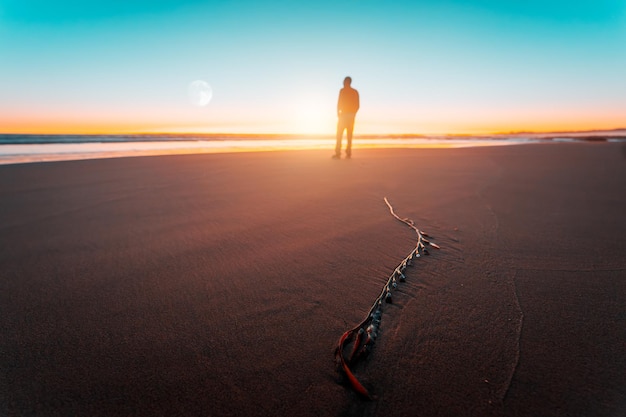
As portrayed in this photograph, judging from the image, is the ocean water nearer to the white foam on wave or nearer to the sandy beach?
the white foam on wave

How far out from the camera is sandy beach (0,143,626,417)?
2.57 ft

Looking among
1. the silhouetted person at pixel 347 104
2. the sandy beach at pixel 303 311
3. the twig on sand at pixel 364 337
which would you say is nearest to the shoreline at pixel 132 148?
the silhouetted person at pixel 347 104

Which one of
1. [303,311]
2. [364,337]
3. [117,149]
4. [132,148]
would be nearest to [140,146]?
[132,148]

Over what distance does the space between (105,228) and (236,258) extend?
1136mm

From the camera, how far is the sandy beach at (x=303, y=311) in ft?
2.57

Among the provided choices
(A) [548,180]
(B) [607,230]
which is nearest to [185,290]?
(B) [607,230]

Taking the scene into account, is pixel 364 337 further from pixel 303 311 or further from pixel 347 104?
pixel 347 104

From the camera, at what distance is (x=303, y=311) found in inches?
44.3

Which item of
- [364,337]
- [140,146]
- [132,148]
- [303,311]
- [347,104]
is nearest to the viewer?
[364,337]

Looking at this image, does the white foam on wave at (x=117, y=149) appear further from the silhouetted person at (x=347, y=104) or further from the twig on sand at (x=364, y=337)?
the twig on sand at (x=364, y=337)

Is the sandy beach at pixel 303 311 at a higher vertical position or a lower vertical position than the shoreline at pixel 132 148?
lower

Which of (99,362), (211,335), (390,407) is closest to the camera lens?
(390,407)

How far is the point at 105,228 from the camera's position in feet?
6.70

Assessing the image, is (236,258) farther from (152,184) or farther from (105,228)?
(152,184)
